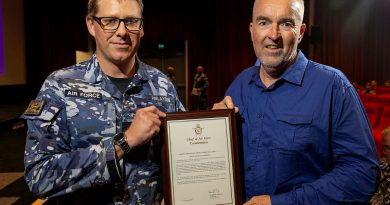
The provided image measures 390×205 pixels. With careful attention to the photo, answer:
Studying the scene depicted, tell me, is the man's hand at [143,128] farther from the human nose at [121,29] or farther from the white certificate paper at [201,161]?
the human nose at [121,29]

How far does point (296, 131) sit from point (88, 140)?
805 mm

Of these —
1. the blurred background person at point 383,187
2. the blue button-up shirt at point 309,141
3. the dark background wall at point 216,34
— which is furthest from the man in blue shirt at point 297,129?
the dark background wall at point 216,34

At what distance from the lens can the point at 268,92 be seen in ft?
4.88

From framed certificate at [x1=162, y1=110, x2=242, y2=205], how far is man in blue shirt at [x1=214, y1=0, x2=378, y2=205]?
0.27 feet

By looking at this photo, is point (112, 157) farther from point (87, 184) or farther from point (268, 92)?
point (268, 92)

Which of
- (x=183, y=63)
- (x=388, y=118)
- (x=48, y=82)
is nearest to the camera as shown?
(x=48, y=82)

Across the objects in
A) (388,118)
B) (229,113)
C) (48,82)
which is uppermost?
(48,82)

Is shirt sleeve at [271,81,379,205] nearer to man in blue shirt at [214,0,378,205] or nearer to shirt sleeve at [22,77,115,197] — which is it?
man in blue shirt at [214,0,378,205]

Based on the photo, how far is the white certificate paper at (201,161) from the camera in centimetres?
140

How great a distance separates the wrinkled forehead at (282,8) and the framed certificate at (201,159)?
0.41 m

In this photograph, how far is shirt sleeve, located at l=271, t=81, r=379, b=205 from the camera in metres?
1.30

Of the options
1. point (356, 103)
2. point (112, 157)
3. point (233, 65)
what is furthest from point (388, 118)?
point (233, 65)

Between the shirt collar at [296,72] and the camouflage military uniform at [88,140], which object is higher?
the shirt collar at [296,72]

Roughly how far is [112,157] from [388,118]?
4.19 m
